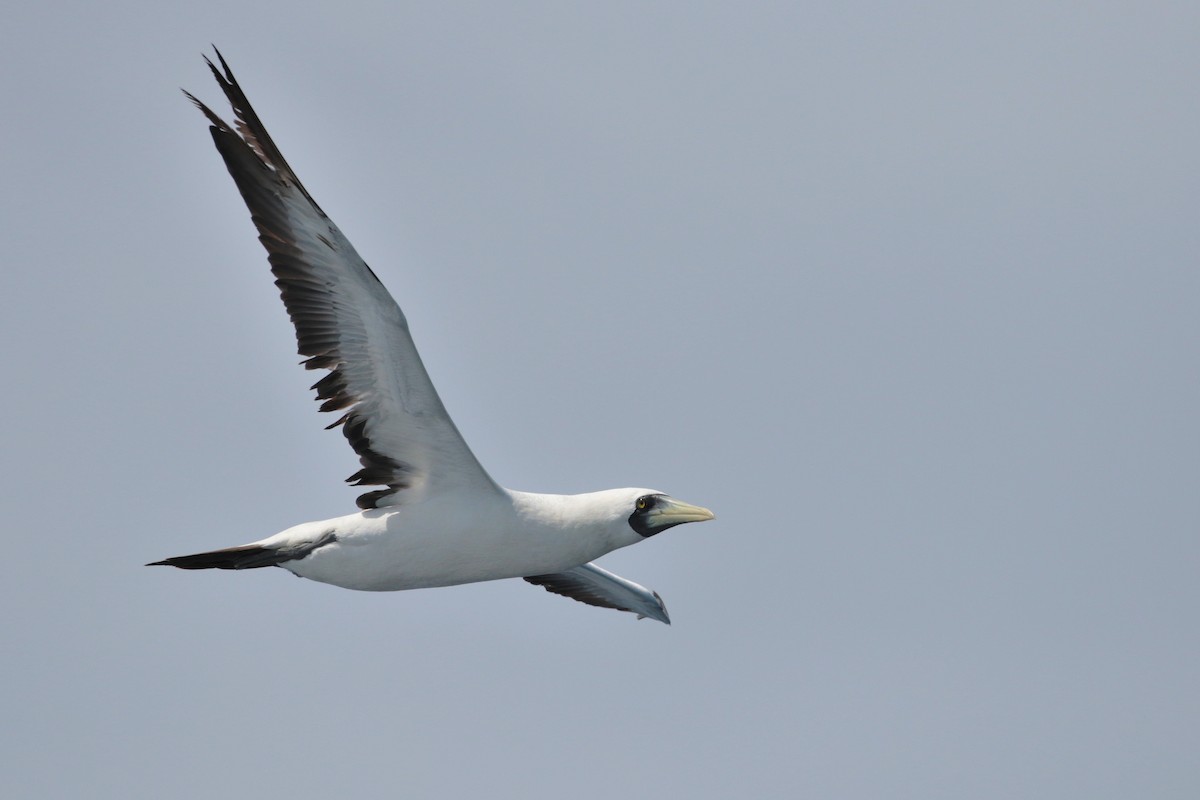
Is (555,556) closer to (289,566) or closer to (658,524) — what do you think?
(658,524)

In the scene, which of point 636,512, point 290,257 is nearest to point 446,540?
point 636,512

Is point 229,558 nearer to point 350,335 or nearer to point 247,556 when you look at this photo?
point 247,556

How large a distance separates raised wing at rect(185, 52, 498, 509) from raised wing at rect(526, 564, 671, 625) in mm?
6091

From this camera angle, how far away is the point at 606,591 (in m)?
29.7

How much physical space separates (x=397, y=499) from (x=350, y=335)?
266cm

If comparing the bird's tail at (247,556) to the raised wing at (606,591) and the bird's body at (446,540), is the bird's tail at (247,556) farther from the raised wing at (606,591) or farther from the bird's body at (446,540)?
the raised wing at (606,591)

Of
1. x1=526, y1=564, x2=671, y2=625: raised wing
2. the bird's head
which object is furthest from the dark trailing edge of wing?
x1=526, y1=564, x2=671, y2=625: raised wing

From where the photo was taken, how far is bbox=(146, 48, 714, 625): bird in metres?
22.4

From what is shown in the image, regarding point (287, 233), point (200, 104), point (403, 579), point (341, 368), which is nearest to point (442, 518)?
point (403, 579)

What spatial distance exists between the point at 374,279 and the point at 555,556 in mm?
4955

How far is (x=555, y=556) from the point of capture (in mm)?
24047

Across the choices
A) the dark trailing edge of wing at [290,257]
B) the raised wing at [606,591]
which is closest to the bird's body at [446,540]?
the dark trailing edge of wing at [290,257]

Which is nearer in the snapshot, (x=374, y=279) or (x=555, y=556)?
(x=374, y=279)

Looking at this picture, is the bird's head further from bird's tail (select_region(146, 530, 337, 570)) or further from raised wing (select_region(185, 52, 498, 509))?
A: bird's tail (select_region(146, 530, 337, 570))
